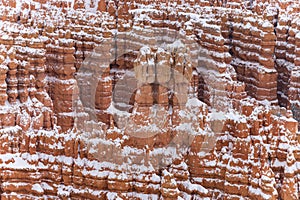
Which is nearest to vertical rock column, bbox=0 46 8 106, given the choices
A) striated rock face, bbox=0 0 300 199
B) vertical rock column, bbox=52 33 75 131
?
striated rock face, bbox=0 0 300 199

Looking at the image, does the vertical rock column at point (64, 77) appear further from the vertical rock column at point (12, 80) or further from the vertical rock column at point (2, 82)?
the vertical rock column at point (2, 82)

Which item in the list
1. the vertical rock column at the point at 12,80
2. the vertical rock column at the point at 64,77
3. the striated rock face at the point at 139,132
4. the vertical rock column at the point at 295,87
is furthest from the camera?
the vertical rock column at the point at 295,87

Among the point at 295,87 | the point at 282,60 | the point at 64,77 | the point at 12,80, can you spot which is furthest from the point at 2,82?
the point at 282,60

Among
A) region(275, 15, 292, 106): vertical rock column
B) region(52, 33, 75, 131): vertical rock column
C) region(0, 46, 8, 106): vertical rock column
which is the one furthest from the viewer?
region(275, 15, 292, 106): vertical rock column

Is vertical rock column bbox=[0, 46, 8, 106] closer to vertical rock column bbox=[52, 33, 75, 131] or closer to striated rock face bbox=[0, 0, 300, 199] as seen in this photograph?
striated rock face bbox=[0, 0, 300, 199]

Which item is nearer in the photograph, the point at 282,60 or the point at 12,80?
the point at 12,80

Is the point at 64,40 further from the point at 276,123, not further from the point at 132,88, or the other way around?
the point at 276,123

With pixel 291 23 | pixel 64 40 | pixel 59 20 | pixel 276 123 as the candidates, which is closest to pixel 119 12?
pixel 59 20

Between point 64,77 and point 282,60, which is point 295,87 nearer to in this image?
point 282,60

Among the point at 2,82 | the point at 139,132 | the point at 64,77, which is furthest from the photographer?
the point at 64,77

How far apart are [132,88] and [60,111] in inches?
70.4

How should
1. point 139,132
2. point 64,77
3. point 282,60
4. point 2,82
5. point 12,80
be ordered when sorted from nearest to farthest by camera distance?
point 139,132
point 2,82
point 12,80
point 64,77
point 282,60

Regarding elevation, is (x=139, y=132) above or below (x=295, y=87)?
above

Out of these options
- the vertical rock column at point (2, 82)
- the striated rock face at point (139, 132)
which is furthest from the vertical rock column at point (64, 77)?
the vertical rock column at point (2, 82)
